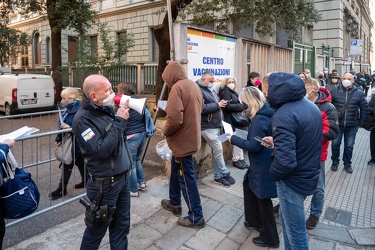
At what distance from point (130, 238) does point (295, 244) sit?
5.89 ft

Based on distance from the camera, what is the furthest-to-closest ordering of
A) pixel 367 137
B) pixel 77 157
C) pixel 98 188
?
pixel 367 137
pixel 77 157
pixel 98 188

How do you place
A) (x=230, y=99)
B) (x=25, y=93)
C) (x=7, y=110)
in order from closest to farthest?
1. (x=230, y=99)
2. (x=25, y=93)
3. (x=7, y=110)

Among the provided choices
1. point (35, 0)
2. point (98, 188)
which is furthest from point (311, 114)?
point (35, 0)

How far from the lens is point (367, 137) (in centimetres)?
994

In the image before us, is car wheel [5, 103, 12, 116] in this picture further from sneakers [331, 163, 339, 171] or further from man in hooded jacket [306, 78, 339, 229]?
man in hooded jacket [306, 78, 339, 229]

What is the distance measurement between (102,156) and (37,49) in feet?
111

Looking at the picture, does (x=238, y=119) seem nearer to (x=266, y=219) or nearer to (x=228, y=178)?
(x=228, y=178)

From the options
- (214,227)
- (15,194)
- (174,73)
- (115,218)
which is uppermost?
(174,73)

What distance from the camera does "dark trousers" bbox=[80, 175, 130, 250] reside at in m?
2.87

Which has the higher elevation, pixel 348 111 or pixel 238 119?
pixel 348 111

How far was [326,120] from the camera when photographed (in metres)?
4.28

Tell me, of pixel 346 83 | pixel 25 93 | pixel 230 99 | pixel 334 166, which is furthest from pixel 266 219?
pixel 25 93

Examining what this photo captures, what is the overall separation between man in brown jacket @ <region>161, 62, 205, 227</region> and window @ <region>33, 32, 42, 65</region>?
31.8 meters

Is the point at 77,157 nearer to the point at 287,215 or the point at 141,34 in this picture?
the point at 287,215
